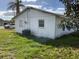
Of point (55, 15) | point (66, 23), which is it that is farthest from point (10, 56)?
point (55, 15)

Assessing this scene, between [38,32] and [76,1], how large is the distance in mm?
9942

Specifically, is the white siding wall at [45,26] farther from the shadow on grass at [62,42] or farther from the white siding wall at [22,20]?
the shadow on grass at [62,42]

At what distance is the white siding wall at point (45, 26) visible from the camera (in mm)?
23875

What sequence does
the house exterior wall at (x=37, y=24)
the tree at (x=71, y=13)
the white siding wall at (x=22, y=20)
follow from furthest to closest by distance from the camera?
1. the white siding wall at (x=22, y=20)
2. the house exterior wall at (x=37, y=24)
3. the tree at (x=71, y=13)

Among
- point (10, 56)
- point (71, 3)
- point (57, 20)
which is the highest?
point (71, 3)

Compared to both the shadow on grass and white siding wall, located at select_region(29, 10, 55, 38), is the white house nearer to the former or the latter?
white siding wall, located at select_region(29, 10, 55, 38)

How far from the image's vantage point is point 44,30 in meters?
24.6

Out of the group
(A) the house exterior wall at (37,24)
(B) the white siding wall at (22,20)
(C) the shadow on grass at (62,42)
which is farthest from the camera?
(B) the white siding wall at (22,20)

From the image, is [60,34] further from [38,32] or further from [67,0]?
[67,0]

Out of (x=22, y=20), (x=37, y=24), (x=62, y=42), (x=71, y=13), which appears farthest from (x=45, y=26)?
(x=71, y=13)

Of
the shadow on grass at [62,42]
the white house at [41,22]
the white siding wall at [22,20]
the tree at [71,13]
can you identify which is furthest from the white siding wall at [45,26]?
the tree at [71,13]

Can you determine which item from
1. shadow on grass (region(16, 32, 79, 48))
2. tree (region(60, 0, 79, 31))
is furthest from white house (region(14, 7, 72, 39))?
tree (region(60, 0, 79, 31))

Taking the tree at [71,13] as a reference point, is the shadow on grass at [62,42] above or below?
below

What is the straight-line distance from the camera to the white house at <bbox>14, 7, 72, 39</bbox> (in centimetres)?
2381
